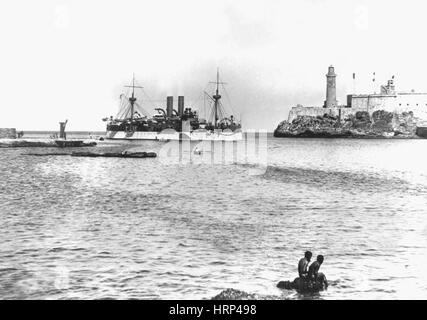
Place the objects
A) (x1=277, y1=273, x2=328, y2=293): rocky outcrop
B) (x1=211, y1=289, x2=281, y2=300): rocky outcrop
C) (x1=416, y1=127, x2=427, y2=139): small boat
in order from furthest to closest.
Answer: (x1=416, y1=127, x2=427, y2=139): small boat → (x1=277, y1=273, x2=328, y2=293): rocky outcrop → (x1=211, y1=289, x2=281, y2=300): rocky outcrop

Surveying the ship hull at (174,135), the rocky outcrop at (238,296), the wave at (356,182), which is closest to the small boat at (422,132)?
the ship hull at (174,135)

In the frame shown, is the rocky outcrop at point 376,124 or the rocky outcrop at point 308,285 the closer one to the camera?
the rocky outcrop at point 308,285

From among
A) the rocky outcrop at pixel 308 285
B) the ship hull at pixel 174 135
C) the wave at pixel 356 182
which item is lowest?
the wave at pixel 356 182

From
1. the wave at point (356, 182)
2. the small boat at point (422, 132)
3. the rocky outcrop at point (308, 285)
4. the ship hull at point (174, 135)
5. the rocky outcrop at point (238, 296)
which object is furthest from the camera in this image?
the small boat at point (422, 132)

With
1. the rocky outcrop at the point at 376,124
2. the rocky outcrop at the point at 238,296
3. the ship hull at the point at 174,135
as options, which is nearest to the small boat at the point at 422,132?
the rocky outcrop at the point at 376,124

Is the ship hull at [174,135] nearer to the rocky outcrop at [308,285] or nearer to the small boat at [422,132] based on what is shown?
the small boat at [422,132]

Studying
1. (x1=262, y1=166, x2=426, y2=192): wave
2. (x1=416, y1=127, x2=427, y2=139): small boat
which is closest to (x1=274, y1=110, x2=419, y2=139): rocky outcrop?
(x1=416, y1=127, x2=427, y2=139): small boat

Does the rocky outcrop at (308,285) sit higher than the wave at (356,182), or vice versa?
the rocky outcrop at (308,285)

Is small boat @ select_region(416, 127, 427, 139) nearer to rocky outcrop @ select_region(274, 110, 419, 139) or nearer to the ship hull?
rocky outcrop @ select_region(274, 110, 419, 139)

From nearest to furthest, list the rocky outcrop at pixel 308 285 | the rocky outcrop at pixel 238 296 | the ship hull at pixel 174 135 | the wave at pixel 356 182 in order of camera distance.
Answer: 1. the rocky outcrop at pixel 238 296
2. the rocky outcrop at pixel 308 285
3. the wave at pixel 356 182
4. the ship hull at pixel 174 135

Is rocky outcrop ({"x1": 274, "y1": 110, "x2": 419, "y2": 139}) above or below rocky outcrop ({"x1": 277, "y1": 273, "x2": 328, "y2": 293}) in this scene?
above

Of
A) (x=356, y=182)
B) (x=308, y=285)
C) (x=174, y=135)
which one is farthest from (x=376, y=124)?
(x=308, y=285)

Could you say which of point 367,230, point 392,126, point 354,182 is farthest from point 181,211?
point 392,126

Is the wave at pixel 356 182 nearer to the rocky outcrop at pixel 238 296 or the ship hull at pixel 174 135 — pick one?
the rocky outcrop at pixel 238 296
